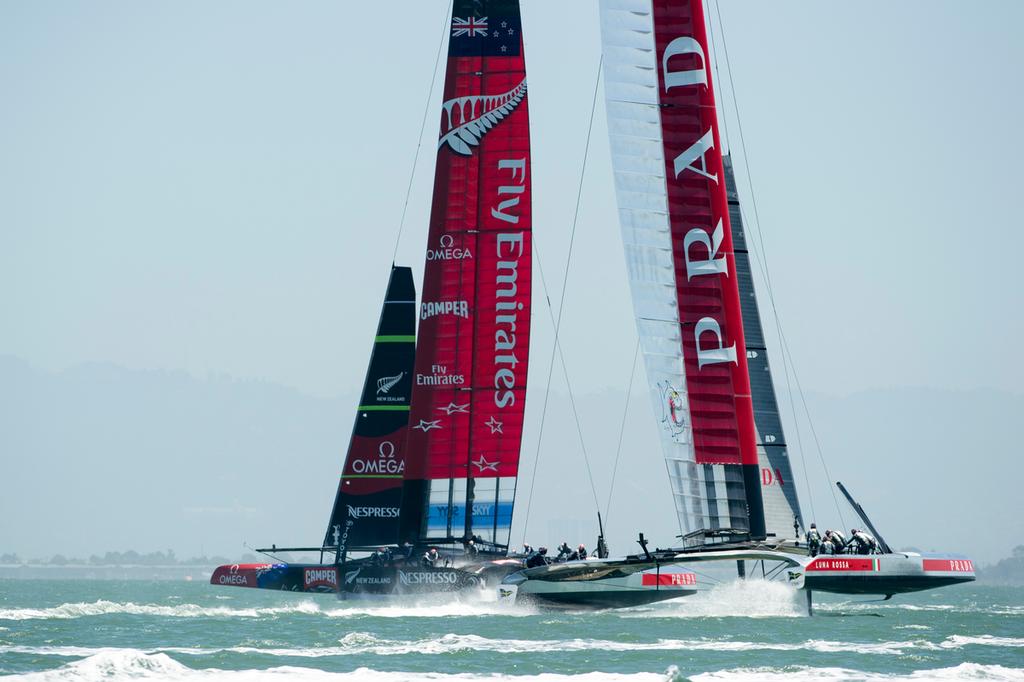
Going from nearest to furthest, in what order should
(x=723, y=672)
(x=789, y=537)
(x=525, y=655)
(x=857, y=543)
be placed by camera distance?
(x=723, y=672) → (x=525, y=655) → (x=857, y=543) → (x=789, y=537)

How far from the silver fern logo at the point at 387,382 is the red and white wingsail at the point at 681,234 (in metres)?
15.1

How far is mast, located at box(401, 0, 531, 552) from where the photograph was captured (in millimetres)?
41719

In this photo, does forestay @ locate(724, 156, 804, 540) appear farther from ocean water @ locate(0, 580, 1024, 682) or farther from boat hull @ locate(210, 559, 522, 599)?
boat hull @ locate(210, 559, 522, 599)

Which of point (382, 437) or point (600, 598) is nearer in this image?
point (600, 598)

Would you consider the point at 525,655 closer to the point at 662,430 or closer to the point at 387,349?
the point at 662,430

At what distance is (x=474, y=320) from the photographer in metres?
41.8

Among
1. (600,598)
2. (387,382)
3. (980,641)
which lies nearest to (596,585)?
(600,598)

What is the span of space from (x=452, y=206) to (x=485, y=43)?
4508mm

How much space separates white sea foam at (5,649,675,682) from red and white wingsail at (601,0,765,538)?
31.5 ft

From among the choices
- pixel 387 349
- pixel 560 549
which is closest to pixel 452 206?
pixel 387 349

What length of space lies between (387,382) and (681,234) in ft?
52.4

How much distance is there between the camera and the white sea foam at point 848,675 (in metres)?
23.5

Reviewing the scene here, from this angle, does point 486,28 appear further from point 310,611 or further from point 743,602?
point 743,602

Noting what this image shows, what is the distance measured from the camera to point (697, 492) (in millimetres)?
32938
